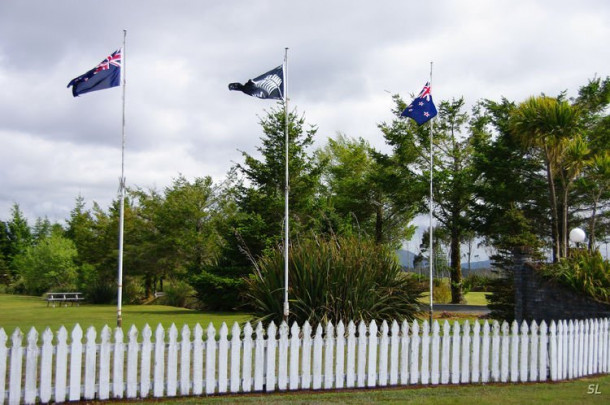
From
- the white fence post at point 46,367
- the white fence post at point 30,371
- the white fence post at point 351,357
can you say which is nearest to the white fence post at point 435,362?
the white fence post at point 351,357

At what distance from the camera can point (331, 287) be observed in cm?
1120

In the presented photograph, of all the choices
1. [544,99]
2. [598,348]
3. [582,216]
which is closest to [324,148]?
[582,216]

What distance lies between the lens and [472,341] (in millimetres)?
9008

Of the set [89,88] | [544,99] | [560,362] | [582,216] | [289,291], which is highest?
[544,99]

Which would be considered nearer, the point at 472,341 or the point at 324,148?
the point at 472,341

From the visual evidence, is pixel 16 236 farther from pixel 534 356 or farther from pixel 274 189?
pixel 534 356

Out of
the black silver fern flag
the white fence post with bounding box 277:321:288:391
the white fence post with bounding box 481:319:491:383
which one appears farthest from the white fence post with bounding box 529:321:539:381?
the black silver fern flag

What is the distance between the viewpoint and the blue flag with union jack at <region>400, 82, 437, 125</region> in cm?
1552

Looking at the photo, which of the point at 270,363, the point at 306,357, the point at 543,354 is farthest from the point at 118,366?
the point at 543,354

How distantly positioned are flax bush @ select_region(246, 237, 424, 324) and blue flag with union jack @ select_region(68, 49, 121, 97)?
551cm

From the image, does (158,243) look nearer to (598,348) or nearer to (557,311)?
(557,311)

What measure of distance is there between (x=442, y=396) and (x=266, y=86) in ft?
21.6

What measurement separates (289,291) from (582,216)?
65.4 feet

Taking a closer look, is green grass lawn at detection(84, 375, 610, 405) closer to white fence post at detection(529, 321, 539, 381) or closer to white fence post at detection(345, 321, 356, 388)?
white fence post at detection(345, 321, 356, 388)
